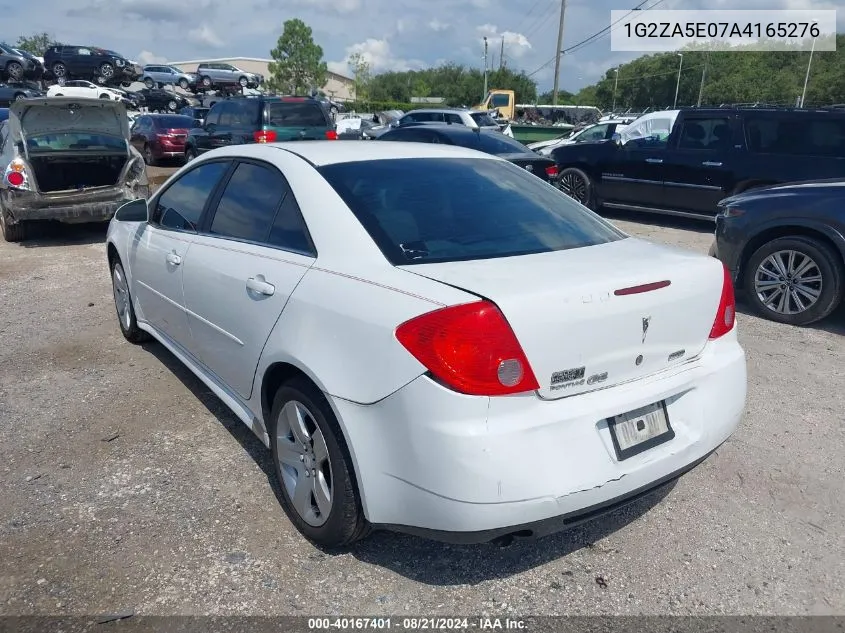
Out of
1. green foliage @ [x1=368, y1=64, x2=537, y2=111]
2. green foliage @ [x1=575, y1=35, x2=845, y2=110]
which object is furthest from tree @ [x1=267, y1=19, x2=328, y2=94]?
green foliage @ [x1=575, y1=35, x2=845, y2=110]

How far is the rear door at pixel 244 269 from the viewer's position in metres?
2.82

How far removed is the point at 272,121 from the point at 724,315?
11.6 m

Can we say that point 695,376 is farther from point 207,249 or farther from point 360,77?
point 360,77

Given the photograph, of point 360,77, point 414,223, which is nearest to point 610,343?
point 414,223

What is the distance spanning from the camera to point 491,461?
2.08 metres

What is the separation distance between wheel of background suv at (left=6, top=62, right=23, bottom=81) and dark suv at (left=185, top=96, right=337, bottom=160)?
2253 centimetres

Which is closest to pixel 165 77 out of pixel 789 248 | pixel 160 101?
pixel 160 101

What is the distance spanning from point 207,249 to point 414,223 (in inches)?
50.3

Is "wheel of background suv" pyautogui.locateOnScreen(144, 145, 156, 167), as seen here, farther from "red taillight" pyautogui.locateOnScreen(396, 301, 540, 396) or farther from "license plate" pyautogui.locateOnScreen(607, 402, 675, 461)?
"license plate" pyautogui.locateOnScreen(607, 402, 675, 461)

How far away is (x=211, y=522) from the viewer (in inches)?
116

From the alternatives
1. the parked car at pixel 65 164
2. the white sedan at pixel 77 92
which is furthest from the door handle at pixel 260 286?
the white sedan at pixel 77 92

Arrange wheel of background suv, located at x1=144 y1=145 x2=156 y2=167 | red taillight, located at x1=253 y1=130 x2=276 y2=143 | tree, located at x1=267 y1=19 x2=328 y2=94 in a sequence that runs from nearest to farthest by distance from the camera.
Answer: red taillight, located at x1=253 y1=130 x2=276 y2=143, wheel of background suv, located at x1=144 y1=145 x2=156 y2=167, tree, located at x1=267 y1=19 x2=328 y2=94

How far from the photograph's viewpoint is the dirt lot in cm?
249

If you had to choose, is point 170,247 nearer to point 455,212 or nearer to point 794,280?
point 455,212
